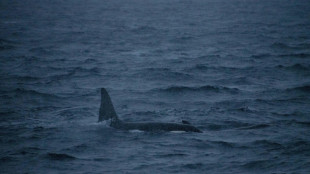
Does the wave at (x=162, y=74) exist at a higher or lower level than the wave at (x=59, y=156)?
higher

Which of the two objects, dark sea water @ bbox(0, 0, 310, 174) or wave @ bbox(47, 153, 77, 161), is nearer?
dark sea water @ bbox(0, 0, 310, 174)

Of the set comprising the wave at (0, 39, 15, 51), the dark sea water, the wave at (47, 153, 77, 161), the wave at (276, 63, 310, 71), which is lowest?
the wave at (47, 153, 77, 161)

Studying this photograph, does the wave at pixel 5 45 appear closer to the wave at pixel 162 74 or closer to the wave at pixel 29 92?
the wave at pixel 162 74

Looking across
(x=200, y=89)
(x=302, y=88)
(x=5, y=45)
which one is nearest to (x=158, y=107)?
(x=200, y=89)

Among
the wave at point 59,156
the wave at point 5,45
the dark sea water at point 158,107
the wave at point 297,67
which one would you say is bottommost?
the wave at point 59,156

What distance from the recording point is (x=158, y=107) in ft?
67.9

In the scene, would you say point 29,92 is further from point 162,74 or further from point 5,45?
point 5,45

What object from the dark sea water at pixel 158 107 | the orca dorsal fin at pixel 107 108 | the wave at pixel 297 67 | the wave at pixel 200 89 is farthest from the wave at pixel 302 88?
the orca dorsal fin at pixel 107 108

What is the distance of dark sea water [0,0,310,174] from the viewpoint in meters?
13.8

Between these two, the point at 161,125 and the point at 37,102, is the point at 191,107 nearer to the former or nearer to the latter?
the point at 161,125

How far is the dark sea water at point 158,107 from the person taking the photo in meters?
13.8

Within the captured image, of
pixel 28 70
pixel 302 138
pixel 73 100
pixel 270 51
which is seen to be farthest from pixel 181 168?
pixel 270 51

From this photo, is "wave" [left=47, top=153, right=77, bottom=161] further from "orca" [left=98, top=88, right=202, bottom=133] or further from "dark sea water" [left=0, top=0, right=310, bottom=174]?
"orca" [left=98, top=88, right=202, bottom=133]

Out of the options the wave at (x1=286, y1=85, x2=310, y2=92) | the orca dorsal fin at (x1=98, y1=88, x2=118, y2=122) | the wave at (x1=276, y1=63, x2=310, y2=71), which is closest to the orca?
the orca dorsal fin at (x1=98, y1=88, x2=118, y2=122)
